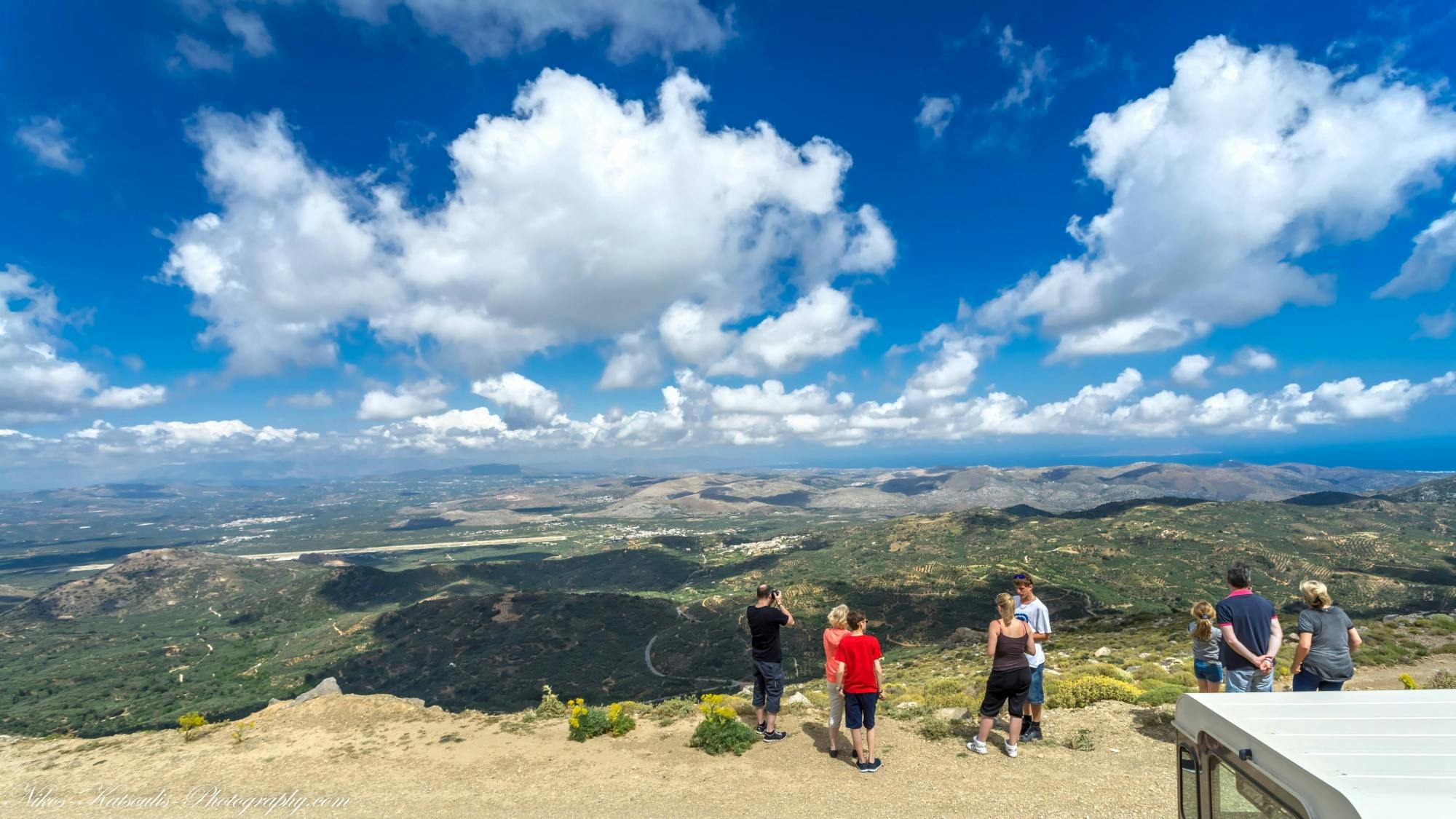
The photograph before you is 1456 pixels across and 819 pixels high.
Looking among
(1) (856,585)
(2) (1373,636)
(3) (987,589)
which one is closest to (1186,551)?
(3) (987,589)

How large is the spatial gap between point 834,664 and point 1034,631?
422 cm

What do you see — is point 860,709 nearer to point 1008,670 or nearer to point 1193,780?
point 1008,670

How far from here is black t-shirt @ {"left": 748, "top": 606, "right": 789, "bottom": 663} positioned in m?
12.4

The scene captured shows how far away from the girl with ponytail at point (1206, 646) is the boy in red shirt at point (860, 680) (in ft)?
20.4

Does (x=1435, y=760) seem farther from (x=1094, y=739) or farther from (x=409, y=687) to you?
(x=409, y=687)

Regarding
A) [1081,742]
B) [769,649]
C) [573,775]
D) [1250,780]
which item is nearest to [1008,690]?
[1081,742]

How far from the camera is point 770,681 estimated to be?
1285cm

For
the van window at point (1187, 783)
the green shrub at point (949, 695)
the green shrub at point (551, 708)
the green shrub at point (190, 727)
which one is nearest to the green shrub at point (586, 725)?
the green shrub at point (551, 708)

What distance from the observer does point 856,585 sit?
13338cm

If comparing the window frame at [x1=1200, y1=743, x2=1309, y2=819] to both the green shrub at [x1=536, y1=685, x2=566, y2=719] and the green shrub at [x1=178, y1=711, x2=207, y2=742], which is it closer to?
the green shrub at [x1=536, y1=685, x2=566, y2=719]

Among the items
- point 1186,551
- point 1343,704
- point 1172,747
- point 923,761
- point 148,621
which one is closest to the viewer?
point 1343,704

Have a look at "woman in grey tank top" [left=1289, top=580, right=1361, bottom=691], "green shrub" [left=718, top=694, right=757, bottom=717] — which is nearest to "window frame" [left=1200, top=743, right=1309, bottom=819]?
"woman in grey tank top" [left=1289, top=580, right=1361, bottom=691]

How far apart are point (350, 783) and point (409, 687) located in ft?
322

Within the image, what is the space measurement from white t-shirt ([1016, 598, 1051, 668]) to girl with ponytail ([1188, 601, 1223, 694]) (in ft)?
8.27
